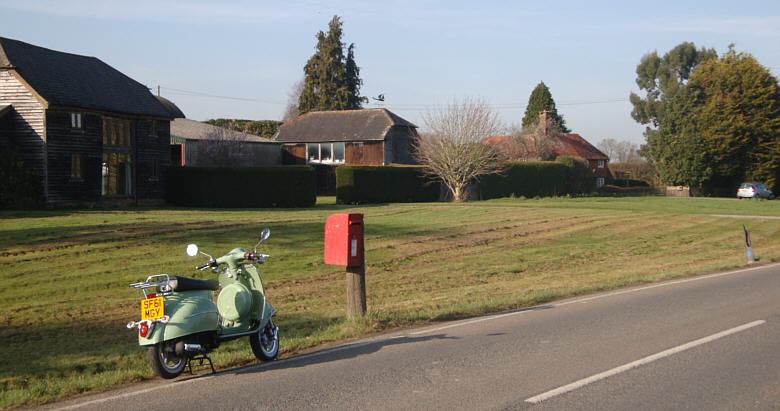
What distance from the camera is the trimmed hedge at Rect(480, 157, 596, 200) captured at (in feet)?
201

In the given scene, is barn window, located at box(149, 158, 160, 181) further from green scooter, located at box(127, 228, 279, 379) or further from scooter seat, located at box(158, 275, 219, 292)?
scooter seat, located at box(158, 275, 219, 292)

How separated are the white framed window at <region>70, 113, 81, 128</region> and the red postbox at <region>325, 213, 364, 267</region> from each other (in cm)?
3420

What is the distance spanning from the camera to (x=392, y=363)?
8977mm

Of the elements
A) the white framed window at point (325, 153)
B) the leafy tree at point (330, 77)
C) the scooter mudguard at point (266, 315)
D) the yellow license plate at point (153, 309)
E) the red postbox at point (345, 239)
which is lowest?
the scooter mudguard at point (266, 315)

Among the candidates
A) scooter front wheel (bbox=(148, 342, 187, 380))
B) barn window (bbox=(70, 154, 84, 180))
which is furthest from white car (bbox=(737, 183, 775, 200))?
scooter front wheel (bbox=(148, 342, 187, 380))

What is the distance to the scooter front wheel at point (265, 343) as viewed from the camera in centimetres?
929

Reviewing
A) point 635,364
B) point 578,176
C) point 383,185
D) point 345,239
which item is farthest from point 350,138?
point 635,364

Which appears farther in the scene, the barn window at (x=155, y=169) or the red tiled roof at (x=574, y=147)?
the red tiled roof at (x=574, y=147)

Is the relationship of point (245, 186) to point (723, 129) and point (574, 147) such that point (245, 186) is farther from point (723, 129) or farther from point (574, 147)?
point (574, 147)

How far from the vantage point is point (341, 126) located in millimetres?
72688

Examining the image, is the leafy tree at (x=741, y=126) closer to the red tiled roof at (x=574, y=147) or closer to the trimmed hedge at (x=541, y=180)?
the trimmed hedge at (x=541, y=180)

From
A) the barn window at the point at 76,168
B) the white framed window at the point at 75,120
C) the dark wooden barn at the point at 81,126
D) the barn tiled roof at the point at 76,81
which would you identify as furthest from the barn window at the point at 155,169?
the white framed window at the point at 75,120

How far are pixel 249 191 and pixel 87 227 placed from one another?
18517 mm

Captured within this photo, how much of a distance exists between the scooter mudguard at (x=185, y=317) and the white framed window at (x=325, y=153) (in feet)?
206
